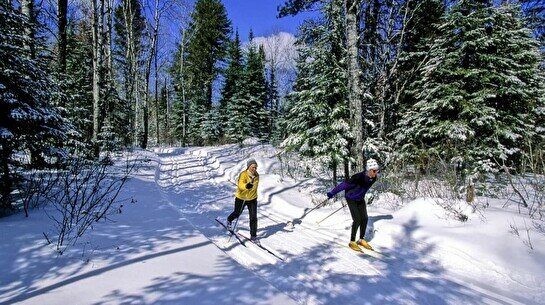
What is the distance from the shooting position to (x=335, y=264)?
5898 mm

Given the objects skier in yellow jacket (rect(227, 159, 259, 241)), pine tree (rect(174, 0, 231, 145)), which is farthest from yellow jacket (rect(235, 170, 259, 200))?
pine tree (rect(174, 0, 231, 145))

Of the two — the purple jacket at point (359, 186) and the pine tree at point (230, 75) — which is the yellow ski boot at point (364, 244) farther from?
the pine tree at point (230, 75)

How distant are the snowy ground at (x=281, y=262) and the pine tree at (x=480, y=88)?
3.87 metres

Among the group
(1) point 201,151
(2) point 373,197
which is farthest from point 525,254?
(1) point 201,151

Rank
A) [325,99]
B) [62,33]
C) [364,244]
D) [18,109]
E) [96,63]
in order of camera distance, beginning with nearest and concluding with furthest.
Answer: [18,109]
[364,244]
[325,99]
[62,33]
[96,63]

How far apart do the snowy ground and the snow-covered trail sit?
0.02 m

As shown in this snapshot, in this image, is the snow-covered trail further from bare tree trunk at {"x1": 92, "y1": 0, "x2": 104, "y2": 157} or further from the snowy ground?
bare tree trunk at {"x1": 92, "y1": 0, "x2": 104, "y2": 157}

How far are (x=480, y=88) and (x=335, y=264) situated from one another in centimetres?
990

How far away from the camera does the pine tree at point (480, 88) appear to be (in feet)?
37.0

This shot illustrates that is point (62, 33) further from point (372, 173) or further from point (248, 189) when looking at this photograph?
point (372, 173)

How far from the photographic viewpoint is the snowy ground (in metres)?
4.29

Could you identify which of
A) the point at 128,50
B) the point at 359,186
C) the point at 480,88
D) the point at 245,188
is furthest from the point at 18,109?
the point at 128,50

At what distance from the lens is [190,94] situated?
1481 inches

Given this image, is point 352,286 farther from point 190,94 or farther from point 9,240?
point 190,94
